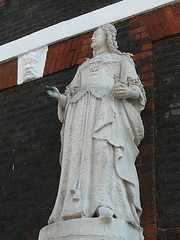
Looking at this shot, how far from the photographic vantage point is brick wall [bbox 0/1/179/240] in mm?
4684

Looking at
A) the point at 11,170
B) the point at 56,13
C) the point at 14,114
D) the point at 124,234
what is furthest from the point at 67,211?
the point at 56,13

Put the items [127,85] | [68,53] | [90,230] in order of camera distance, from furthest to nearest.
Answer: [68,53], [127,85], [90,230]

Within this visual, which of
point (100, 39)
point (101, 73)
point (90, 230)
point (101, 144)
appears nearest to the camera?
point (90, 230)

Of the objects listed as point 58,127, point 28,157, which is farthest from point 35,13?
point 28,157

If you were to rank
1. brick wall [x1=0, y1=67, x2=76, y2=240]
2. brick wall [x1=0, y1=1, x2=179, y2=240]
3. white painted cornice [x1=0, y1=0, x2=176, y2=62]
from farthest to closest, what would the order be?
white painted cornice [x1=0, y1=0, x2=176, y2=62]
brick wall [x1=0, y1=67, x2=76, y2=240]
brick wall [x1=0, y1=1, x2=179, y2=240]

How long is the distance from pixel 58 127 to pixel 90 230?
2.14 metres

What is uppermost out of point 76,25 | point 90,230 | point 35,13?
point 35,13

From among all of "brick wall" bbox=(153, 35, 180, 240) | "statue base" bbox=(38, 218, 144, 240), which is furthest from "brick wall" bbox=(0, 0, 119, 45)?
Answer: "statue base" bbox=(38, 218, 144, 240)

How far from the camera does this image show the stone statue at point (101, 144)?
3.91 metres

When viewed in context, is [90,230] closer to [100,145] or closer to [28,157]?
[100,145]

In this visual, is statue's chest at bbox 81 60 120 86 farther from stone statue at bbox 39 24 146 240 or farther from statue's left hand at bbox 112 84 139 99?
statue's left hand at bbox 112 84 139 99

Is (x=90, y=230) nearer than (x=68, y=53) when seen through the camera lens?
Yes

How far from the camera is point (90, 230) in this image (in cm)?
372

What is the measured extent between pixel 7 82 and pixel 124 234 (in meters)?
3.16
